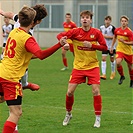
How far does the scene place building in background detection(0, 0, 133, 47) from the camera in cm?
3628

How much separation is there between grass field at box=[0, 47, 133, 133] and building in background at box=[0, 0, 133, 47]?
18.4m

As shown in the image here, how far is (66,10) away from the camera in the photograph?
3891 centimetres

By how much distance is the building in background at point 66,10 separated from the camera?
36.3 m

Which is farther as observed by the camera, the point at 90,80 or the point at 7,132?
the point at 90,80

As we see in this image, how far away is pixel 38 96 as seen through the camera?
1382 cm

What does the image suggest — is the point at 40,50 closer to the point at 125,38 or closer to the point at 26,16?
the point at 26,16

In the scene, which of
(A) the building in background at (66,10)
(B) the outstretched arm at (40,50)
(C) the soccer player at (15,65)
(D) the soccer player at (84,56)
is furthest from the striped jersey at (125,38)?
(A) the building in background at (66,10)

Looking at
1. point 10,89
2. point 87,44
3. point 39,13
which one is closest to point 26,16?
point 39,13

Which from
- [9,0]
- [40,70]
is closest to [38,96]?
[40,70]

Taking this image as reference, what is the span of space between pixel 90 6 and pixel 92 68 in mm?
28317

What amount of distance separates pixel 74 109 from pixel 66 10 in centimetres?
2750

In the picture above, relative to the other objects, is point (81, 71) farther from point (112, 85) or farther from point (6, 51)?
point (112, 85)

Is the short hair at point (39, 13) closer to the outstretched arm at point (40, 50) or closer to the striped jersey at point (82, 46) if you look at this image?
the outstretched arm at point (40, 50)

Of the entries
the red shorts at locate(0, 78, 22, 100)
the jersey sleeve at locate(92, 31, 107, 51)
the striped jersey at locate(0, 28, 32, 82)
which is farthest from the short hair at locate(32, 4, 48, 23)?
the jersey sleeve at locate(92, 31, 107, 51)
